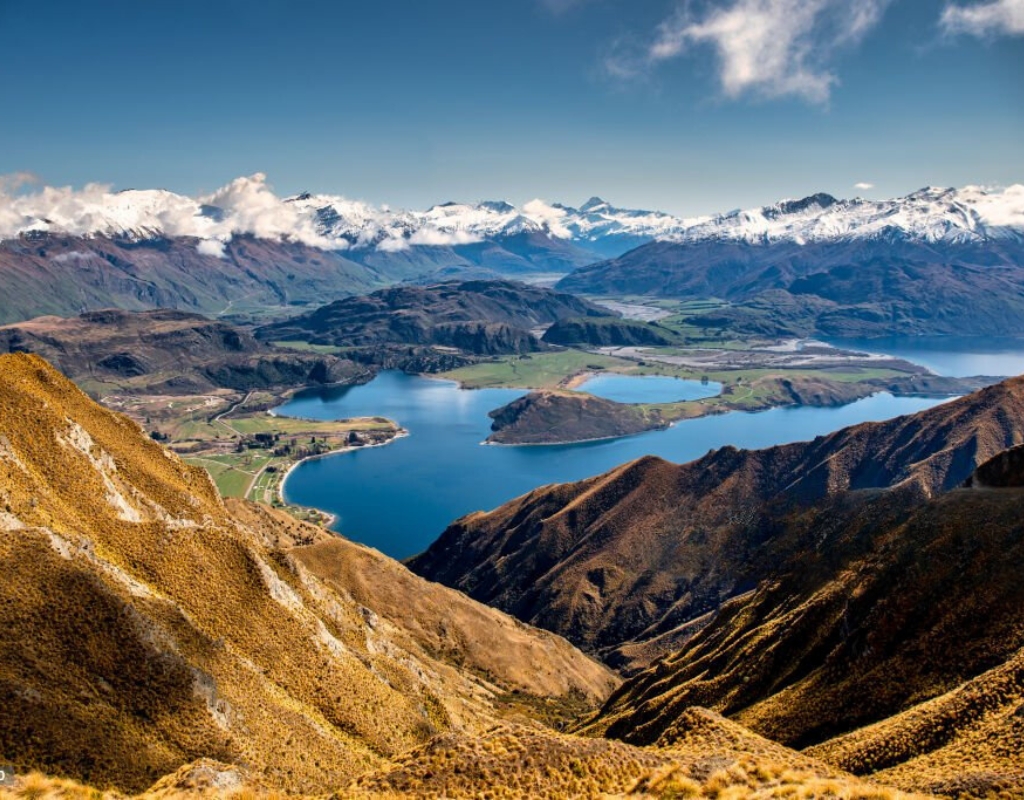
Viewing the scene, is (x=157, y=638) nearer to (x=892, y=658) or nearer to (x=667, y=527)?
(x=892, y=658)

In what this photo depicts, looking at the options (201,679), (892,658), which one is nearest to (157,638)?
(201,679)

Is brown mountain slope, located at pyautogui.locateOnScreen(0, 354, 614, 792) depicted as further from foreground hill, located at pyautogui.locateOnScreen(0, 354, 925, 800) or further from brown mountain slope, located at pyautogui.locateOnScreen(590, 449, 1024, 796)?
brown mountain slope, located at pyautogui.locateOnScreen(590, 449, 1024, 796)

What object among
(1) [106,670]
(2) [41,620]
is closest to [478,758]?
(1) [106,670]

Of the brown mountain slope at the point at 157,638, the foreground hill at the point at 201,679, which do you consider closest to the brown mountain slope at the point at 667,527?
the foreground hill at the point at 201,679

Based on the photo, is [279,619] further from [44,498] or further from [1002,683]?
[1002,683]

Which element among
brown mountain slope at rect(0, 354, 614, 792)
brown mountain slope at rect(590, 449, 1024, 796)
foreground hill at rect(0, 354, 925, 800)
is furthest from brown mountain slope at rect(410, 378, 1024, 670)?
brown mountain slope at rect(590, 449, 1024, 796)
